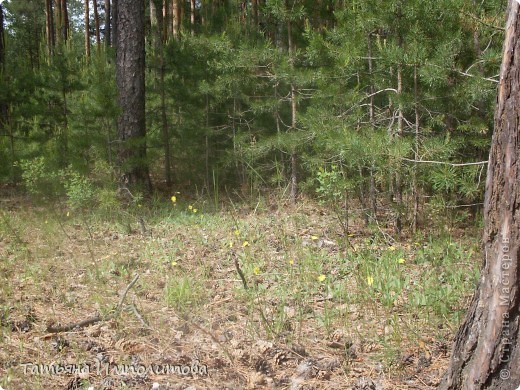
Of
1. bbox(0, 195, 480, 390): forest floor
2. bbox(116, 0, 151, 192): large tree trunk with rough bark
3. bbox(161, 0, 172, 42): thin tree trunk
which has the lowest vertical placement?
bbox(0, 195, 480, 390): forest floor

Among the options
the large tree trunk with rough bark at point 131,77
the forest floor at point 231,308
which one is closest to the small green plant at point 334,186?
the forest floor at point 231,308

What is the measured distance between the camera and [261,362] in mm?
2781

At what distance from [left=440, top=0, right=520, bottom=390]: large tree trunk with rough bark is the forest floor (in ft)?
1.90

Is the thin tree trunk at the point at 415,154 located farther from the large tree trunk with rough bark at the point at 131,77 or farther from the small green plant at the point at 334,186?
the large tree trunk with rough bark at the point at 131,77

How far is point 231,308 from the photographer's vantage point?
3.48m

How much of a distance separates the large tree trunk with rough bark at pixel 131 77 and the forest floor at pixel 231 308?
2423 mm

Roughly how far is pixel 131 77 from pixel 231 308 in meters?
5.23

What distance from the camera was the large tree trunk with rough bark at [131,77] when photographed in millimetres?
7543

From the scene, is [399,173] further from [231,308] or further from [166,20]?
[166,20]

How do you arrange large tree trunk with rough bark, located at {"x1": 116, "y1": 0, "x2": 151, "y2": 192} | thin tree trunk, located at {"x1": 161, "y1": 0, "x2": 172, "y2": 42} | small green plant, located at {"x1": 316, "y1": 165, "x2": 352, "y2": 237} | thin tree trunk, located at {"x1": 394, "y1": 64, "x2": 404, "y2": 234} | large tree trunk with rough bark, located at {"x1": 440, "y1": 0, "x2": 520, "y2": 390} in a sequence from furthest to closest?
1. thin tree trunk, located at {"x1": 161, "y1": 0, "x2": 172, "y2": 42}
2. large tree trunk with rough bark, located at {"x1": 116, "y1": 0, "x2": 151, "y2": 192}
3. thin tree trunk, located at {"x1": 394, "y1": 64, "x2": 404, "y2": 234}
4. small green plant, located at {"x1": 316, "y1": 165, "x2": 352, "y2": 237}
5. large tree trunk with rough bark, located at {"x1": 440, "y1": 0, "x2": 520, "y2": 390}

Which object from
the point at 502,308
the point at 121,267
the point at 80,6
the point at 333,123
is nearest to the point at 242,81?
the point at 333,123

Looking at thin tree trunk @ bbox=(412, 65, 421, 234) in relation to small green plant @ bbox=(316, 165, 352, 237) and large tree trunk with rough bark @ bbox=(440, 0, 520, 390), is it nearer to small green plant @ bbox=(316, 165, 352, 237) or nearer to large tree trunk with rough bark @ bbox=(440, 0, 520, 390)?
small green plant @ bbox=(316, 165, 352, 237)

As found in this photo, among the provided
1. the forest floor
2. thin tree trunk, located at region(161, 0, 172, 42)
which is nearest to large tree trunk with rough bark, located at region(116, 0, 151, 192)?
the forest floor

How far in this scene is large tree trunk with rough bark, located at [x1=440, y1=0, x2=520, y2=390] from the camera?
6.72ft
